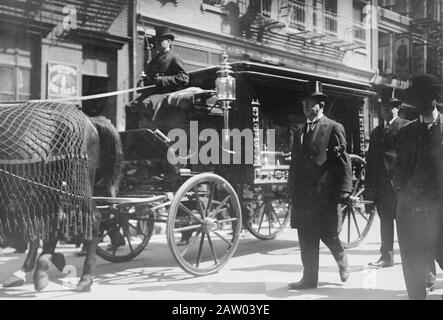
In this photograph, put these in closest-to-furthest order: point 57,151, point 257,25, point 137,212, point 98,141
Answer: point 57,151 < point 98,141 < point 137,212 < point 257,25

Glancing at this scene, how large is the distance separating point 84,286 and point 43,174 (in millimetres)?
1093

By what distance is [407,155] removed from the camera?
4.10 m

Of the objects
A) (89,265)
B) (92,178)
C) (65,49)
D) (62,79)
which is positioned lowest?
(89,265)

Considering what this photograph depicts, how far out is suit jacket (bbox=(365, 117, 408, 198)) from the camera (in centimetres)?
642

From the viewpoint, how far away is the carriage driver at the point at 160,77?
6129mm

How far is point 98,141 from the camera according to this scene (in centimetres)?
513

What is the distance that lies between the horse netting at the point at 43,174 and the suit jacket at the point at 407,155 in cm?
262

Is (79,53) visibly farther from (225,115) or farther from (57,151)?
(57,151)

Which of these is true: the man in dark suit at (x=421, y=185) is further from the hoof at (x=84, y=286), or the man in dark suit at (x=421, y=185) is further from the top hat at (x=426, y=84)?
the hoof at (x=84, y=286)

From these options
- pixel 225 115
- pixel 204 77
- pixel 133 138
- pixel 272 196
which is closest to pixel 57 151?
pixel 133 138

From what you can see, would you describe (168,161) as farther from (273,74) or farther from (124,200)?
(273,74)

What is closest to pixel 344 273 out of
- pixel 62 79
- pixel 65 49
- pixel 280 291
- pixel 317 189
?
pixel 280 291

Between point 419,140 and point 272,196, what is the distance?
3.50 m

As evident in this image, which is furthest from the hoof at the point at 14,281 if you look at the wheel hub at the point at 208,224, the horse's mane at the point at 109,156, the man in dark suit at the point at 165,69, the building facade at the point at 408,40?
the building facade at the point at 408,40
